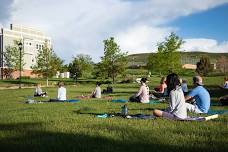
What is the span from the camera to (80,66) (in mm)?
92562

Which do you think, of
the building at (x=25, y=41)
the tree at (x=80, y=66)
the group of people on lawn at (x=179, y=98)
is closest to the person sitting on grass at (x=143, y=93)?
the group of people on lawn at (x=179, y=98)

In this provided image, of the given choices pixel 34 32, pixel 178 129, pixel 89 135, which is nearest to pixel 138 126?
pixel 178 129

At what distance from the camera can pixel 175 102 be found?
41.8 ft

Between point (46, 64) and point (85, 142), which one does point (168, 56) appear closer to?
point (46, 64)

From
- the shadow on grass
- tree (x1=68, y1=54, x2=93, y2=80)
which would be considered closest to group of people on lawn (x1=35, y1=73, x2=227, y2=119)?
the shadow on grass

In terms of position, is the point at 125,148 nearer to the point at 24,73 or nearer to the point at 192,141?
the point at 192,141

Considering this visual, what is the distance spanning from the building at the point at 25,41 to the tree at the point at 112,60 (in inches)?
1333

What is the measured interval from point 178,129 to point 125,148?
2977mm

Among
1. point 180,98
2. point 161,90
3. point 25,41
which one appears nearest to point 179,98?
point 180,98

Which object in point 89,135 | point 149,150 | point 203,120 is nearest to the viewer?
point 149,150

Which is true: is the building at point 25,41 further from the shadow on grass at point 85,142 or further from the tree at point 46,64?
the shadow on grass at point 85,142

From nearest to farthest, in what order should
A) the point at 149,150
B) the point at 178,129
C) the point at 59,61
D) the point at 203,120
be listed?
the point at 149,150
the point at 178,129
the point at 203,120
the point at 59,61

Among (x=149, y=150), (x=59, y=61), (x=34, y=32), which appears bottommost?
(x=149, y=150)

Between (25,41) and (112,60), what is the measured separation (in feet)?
137
